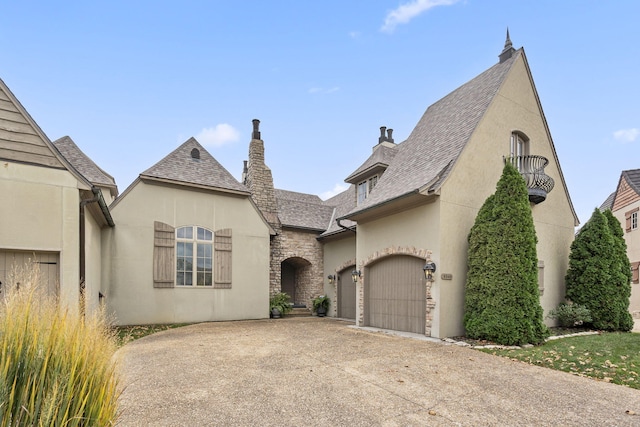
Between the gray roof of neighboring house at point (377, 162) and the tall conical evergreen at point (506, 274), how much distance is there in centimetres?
523

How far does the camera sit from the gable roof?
36.5 ft

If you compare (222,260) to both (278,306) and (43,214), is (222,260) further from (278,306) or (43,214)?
(43,214)

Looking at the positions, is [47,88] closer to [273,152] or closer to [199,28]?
[199,28]

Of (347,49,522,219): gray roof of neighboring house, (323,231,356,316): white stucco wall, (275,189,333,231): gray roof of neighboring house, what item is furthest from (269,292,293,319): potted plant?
(347,49,522,219): gray roof of neighboring house

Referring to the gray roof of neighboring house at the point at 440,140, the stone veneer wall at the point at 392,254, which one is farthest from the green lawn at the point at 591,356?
the gray roof of neighboring house at the point at 440,140

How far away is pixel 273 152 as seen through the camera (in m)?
15.1

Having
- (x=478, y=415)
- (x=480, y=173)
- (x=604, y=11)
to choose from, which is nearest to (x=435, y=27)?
(x=604, y=11)

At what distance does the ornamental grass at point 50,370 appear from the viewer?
1.79 metres

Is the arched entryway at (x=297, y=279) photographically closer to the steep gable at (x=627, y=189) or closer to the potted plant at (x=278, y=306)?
the potted plant at (x=278, y=306)

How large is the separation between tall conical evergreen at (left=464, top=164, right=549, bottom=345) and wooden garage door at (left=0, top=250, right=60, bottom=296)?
8.74 meters

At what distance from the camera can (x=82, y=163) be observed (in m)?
11.5

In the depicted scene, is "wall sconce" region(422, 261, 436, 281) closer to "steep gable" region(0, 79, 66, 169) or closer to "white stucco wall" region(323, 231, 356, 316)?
"white stucco wall" region(323, 231, 356, 316)

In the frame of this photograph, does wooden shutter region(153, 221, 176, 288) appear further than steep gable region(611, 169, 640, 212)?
No

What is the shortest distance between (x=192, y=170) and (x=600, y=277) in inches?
523
